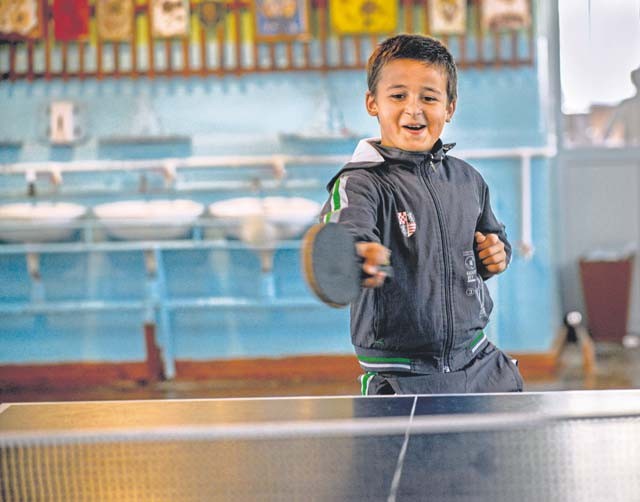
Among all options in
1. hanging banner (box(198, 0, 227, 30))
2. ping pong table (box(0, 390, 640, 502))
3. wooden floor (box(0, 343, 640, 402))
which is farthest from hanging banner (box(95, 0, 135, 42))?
ping pong table (box(0, 390, 640, 502))

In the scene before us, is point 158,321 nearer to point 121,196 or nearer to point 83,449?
point 121,196

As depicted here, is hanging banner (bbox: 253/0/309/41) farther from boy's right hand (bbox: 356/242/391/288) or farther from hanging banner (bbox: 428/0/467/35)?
boy's right hand (bbox: 356/242/391/288)

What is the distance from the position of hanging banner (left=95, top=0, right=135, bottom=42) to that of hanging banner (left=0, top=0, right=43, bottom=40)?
324 mm

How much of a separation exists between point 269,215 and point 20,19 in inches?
68.6

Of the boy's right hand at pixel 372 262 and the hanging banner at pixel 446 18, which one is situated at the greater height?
the hanging banner at pixel 446 18

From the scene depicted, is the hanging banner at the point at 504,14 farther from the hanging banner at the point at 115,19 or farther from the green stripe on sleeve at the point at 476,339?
the green stripe on sleeve at the point at 476,339

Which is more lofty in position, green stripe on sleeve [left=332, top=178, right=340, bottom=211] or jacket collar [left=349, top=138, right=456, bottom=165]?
jacket collar [left=349, top=138, right=456, bottom=165]

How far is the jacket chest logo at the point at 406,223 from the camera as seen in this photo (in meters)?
1.82

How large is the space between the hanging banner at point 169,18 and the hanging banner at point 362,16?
2.57ft

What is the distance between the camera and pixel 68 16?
5246mm

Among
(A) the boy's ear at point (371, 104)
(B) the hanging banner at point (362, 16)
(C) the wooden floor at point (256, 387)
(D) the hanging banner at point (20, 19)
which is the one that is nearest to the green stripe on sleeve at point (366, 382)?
(A) the boy's ear at point (371, 104)

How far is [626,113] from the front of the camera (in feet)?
22.6

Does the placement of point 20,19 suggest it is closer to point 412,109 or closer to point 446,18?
point 446,18

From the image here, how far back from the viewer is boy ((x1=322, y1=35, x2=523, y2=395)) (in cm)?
181
